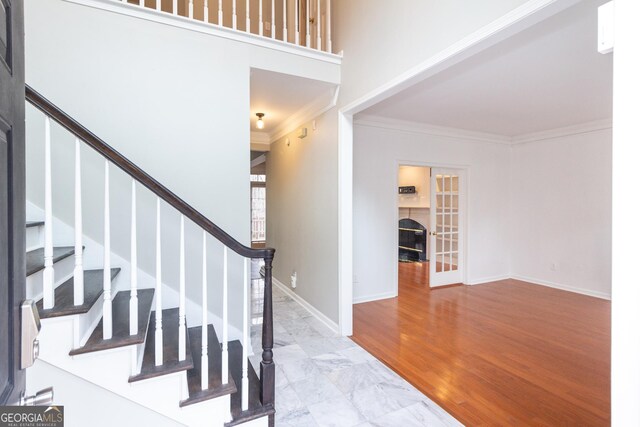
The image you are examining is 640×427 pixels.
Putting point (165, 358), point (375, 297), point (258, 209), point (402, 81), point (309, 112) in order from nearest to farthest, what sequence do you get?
point (165, 358) → point (402, 81) → point (309, 112) → point (375, 297) → point (258, 209)

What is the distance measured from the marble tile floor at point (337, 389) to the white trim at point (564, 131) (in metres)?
4.82

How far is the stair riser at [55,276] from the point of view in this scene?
1454 mm

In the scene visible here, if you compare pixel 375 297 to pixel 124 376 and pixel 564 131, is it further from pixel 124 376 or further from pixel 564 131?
pixel 564 131

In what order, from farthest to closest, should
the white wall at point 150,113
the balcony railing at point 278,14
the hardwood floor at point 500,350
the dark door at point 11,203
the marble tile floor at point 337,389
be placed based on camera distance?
the balcony railing at point 278,14, the white wall at point 150,113, the hardwood floor at point 500,350, the marble tile floor at point 337,389, the dark door at point 11,203

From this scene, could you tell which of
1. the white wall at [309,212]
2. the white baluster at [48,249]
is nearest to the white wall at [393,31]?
the white wall at [309,212]

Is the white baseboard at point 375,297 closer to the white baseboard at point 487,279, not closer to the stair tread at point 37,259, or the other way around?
Answer: the white baseboard at point 487,279

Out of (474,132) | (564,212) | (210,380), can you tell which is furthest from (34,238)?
(564,212)

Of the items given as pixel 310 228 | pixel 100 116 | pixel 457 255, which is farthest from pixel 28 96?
pixel 457 255

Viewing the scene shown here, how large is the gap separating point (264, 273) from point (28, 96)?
4.65 feet

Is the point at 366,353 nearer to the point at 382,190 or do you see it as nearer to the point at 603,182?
the point at 382,190

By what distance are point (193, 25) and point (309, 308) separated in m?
3.27

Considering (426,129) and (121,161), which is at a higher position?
(426,129)

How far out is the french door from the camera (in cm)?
511

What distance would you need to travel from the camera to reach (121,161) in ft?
4.87
